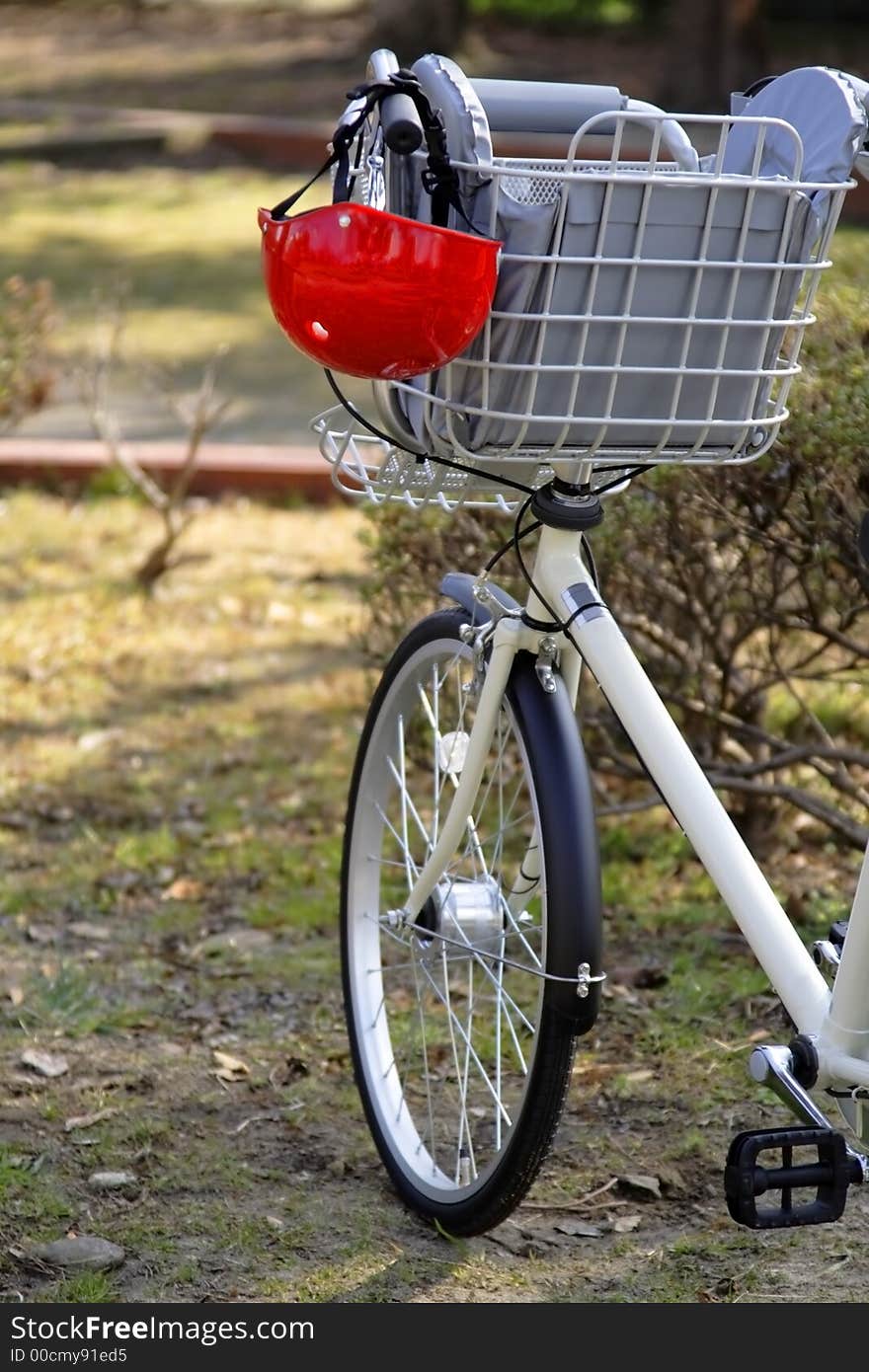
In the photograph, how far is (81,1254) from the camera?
2535mm

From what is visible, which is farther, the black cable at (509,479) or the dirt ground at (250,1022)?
the dirt ground at (250,1022)

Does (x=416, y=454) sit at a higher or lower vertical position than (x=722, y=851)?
higher

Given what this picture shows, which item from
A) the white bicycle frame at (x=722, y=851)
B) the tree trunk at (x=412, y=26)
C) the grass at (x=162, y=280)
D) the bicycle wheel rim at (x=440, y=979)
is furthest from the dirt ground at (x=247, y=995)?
the tree trunk at (x=412, y=26)

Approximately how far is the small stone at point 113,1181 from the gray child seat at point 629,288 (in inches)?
52.9

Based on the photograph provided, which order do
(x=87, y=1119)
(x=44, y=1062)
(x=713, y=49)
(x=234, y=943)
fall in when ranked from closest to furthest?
(x=87, y=1119), (x=44, y=1062), (x=234, y=943), (x=713, y=49)

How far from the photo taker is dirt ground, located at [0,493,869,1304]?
2.55m

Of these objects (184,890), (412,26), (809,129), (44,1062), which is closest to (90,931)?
(184,890)

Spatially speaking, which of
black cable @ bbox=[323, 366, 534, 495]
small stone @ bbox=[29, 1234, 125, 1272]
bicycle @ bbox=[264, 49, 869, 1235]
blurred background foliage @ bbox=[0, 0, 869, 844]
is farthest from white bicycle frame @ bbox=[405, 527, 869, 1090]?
small stone @ bbox=[29, 1234, 125, 1272]

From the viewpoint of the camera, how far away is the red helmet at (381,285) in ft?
5.99

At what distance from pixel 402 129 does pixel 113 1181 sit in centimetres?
170

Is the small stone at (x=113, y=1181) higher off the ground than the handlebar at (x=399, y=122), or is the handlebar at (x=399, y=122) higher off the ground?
the handlebar at (x=399, y=122)

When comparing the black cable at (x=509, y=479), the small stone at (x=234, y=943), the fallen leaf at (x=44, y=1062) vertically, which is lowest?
the small stone at (x=234, y=943)

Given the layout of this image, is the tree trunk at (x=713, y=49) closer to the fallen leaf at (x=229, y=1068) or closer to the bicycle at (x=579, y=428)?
the fallen leaf at (x=229, y=1068)

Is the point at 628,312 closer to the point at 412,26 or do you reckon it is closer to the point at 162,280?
the point at 162,280
